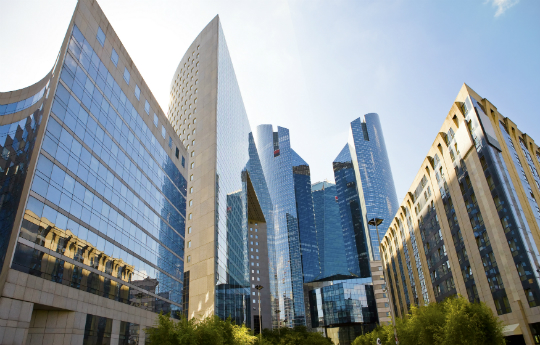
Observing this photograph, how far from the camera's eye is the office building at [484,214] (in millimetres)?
49125

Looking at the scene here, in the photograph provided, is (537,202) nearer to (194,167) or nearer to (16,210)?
(194,167)

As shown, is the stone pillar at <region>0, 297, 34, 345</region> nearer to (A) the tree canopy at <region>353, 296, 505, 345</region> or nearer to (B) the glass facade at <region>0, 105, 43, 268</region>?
(B) the glass facade at <region>0, 105, 43, 268</region>

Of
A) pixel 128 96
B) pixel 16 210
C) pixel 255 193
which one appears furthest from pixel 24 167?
pixel 255 193

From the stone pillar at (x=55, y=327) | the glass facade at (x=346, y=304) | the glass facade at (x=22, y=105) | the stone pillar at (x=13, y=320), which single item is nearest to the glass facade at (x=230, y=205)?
the stone pillar at (x=55, y=327)

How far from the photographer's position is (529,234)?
50500 mm

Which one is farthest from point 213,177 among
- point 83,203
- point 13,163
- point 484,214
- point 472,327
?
point 472,327

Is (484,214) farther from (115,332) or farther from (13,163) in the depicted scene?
(13,163)

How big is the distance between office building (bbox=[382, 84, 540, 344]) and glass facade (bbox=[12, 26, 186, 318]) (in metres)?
47.2

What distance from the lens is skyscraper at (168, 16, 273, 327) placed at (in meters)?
69.8

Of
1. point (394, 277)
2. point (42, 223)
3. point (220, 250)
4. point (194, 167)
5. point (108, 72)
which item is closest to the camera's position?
point (42, 223)

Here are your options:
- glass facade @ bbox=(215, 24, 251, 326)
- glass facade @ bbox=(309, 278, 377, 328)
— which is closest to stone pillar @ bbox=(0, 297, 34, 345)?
glass facade @ bbox=(215, 24, 251, 326)

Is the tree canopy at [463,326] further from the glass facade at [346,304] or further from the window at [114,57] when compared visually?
the glass facade at [346,304]

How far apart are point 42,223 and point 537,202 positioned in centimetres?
6496

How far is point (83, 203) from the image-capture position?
38906mm
